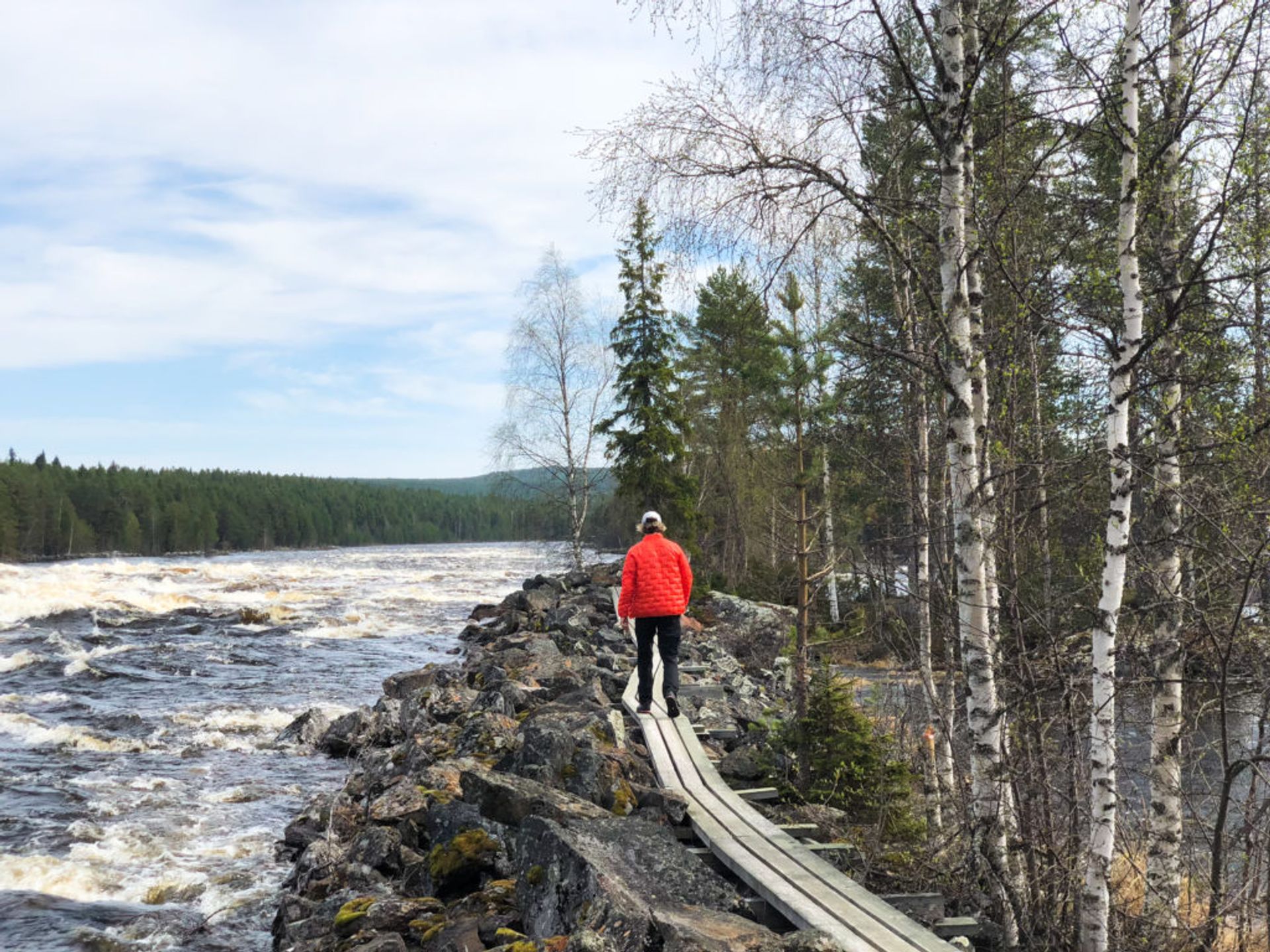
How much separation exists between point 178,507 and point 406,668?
8190 cm

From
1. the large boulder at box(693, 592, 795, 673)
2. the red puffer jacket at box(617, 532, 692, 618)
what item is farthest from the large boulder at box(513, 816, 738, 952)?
the large boulder at box(693, 592, 795, 673)

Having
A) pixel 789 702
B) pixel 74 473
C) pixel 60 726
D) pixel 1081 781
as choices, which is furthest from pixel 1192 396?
pixel 74 473

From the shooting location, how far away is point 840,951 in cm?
440

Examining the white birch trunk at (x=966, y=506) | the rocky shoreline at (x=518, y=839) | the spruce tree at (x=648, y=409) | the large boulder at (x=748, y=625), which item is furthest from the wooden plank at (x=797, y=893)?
the spruce tree at (x=648, y=409)

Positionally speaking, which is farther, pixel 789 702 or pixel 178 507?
pixel 178 507

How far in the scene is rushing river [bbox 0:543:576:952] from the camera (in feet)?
27.2

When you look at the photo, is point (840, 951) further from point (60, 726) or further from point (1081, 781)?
point (60, 726)

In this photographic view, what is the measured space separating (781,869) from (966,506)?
252cm

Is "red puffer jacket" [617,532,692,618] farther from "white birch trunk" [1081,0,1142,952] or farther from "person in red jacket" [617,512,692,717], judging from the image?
"white birch trunk" [1081,0,1142,952]

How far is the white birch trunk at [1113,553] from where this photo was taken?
5695mm

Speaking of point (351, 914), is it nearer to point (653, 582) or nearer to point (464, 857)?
point (464, 857)

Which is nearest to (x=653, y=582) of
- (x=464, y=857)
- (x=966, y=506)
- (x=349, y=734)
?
(x=464, y=857)

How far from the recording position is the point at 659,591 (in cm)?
898

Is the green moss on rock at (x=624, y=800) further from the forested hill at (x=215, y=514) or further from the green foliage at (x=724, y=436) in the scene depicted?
the forested hill at (x=215, y=514)
